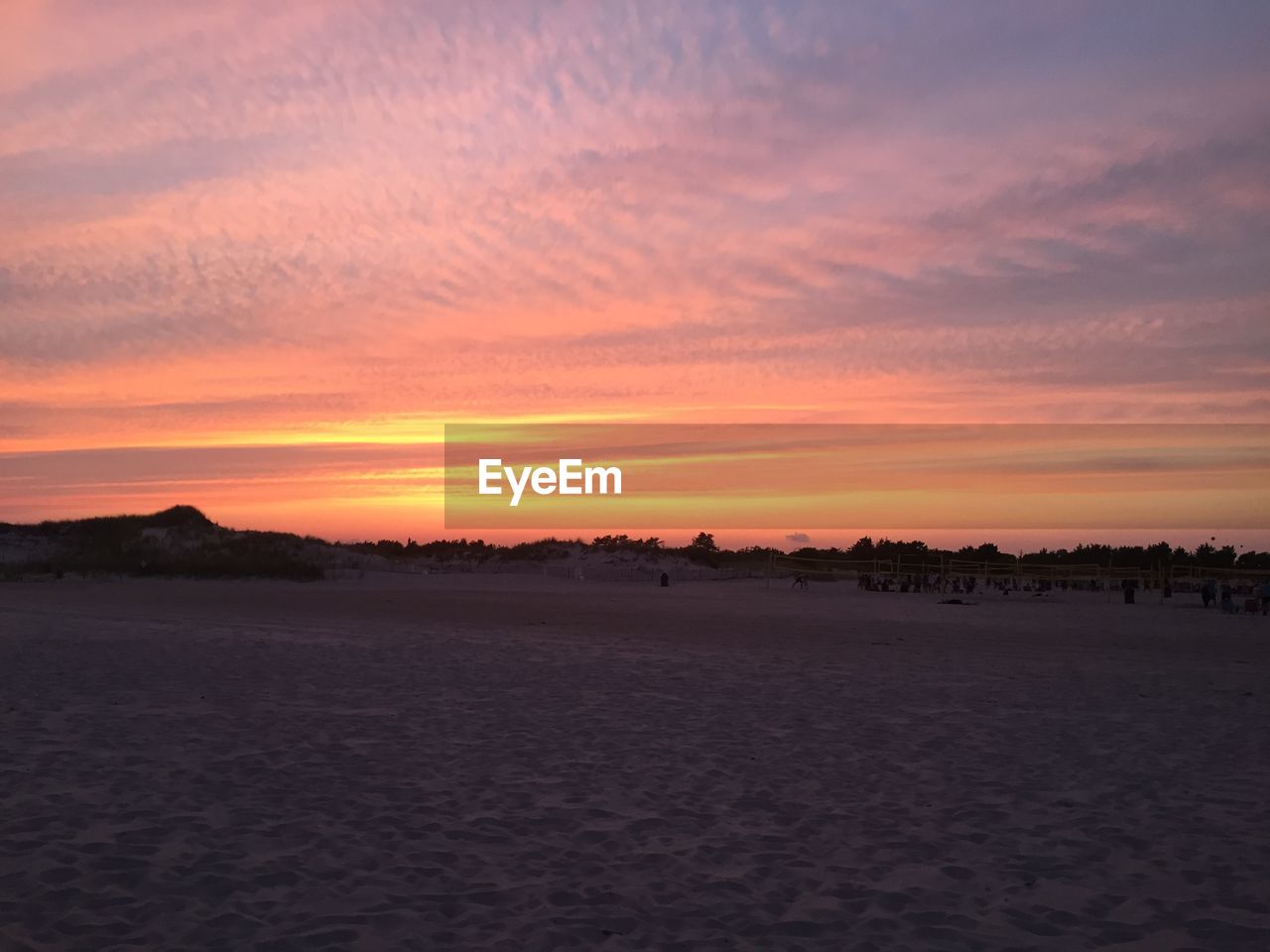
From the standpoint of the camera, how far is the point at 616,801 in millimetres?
7758

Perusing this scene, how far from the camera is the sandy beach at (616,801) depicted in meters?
5.42

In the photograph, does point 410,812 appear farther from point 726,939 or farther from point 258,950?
point 726,939

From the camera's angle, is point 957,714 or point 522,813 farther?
point 957,714

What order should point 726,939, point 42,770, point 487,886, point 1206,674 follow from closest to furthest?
point 726,939 < point 487,886 < point 42,770 < point 1206,674

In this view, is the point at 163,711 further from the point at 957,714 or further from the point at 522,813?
the point at 957,714

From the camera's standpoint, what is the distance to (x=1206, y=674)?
16375 millimetres

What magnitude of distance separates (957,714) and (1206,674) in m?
7.14

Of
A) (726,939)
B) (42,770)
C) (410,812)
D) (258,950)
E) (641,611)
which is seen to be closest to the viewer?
(258,950)

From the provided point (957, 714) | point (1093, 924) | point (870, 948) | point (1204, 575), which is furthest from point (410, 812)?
point (1204, 575)

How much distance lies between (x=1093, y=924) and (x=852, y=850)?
158cm

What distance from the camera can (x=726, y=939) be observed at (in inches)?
205

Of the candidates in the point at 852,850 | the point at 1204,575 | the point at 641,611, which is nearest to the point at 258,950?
the point at 852,850

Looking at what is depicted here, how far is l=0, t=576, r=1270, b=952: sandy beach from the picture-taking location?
17.8ft

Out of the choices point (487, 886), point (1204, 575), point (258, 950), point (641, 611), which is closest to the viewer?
point (258, 950)
